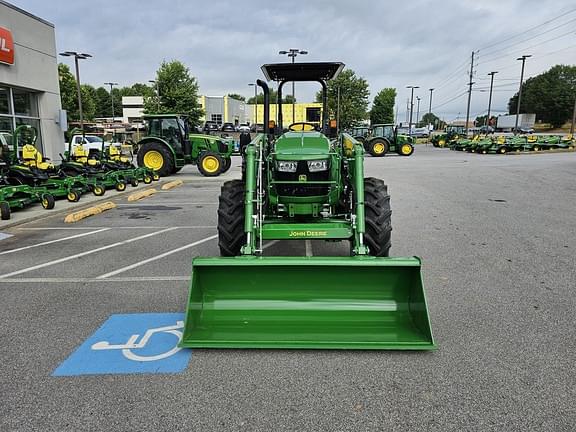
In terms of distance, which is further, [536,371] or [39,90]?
[39,90]

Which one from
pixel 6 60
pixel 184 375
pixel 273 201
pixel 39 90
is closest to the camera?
pixel 184 375

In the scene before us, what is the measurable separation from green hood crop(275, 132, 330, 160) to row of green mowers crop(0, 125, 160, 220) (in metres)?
6.45

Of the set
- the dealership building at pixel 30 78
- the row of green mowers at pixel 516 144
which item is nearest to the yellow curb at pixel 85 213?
the dealership building at pixel 30 78

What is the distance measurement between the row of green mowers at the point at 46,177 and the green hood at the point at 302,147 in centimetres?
645

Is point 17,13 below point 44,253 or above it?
above

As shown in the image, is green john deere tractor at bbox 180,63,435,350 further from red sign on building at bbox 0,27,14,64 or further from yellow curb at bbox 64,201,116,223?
red sign on building at bbox 0,27,14,64

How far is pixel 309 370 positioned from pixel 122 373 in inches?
55.4

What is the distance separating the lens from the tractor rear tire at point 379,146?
1128 inches

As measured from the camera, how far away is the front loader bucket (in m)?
3.48

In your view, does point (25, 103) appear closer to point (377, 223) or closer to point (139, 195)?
point (139, 195)

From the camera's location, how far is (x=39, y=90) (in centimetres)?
1581

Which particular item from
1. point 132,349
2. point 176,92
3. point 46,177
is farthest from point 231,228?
point 176,92

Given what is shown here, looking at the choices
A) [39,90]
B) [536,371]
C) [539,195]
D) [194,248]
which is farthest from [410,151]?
[536,371]

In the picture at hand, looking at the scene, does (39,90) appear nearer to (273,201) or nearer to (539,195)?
(273,201)
